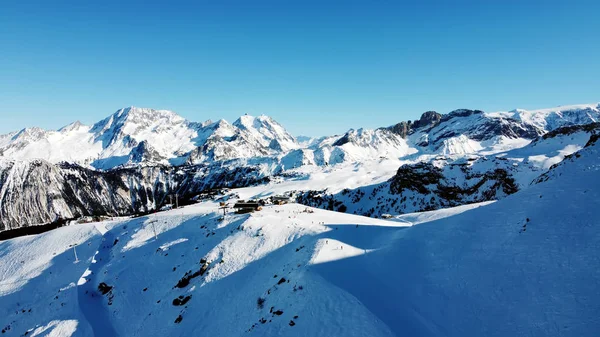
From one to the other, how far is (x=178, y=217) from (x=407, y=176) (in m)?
75.8

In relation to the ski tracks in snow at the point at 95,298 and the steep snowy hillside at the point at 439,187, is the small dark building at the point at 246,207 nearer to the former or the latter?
the ski tracks in snow at the point at 95,298

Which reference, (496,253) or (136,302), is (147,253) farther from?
(496,253)

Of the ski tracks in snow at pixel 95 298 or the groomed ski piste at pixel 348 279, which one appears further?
the ski tracks in snow at pixel 95 298

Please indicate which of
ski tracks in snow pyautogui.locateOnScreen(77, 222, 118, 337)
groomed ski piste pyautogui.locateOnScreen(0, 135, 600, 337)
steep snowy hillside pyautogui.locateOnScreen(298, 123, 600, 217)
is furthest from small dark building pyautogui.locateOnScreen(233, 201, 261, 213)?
steep snowy hillside pyautogui.locateOnScreen(298, 123, 600, 217)

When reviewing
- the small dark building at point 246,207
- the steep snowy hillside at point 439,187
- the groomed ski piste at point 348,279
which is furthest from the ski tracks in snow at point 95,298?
the steep snowy hillside at point 439,187

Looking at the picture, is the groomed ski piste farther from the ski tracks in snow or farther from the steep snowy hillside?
the steep snowy hillside

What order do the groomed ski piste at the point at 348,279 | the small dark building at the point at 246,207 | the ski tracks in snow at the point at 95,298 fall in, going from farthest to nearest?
the small dark building at the point at 246,207, the ski tracks in snow at the point at 95,298, the groomed ski piste at the point at 348,279

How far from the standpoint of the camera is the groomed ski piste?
61.4 feet

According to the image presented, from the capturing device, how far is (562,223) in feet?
72.6

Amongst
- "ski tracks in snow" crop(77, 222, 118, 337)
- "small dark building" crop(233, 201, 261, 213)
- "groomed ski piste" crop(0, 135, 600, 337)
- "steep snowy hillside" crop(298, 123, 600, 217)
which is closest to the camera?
"groomed ski piste" crop(0, 135, 600, 337)

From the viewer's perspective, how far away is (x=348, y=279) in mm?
26781

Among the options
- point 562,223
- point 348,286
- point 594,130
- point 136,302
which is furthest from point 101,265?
point 594,130

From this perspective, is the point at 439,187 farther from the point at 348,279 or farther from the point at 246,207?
the point at 348,279

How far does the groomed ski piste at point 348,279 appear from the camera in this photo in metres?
18.7
